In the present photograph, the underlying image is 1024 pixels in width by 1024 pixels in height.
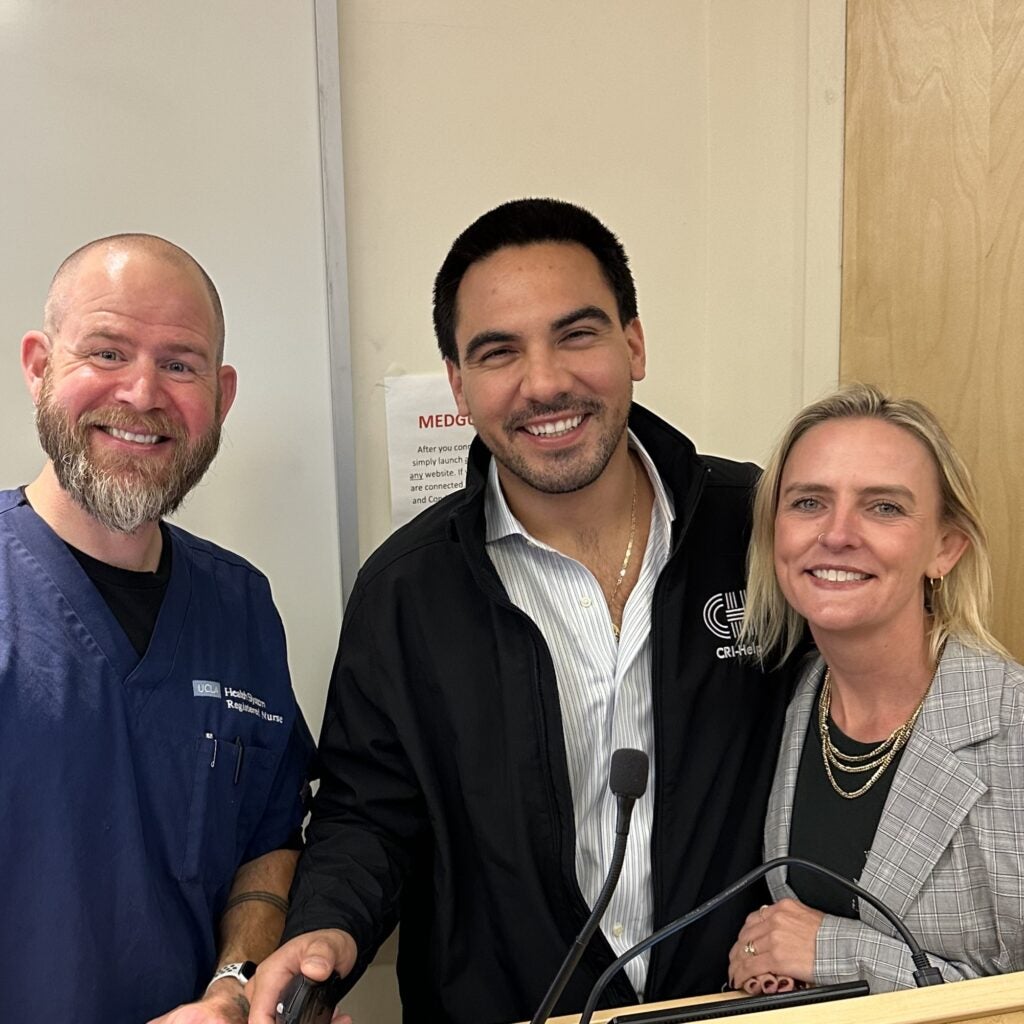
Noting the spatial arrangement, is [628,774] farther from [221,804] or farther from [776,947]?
[221,804]

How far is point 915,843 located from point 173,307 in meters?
1.15

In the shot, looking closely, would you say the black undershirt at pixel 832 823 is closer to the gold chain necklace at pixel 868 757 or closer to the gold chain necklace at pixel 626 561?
the gold chain necklace at pixel 868 757

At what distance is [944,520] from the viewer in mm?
1403

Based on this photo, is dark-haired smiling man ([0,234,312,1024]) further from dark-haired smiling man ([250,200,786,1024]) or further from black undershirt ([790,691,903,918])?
black undershirt ([790,691,903,918])

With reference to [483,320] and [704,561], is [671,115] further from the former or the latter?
[704,561]

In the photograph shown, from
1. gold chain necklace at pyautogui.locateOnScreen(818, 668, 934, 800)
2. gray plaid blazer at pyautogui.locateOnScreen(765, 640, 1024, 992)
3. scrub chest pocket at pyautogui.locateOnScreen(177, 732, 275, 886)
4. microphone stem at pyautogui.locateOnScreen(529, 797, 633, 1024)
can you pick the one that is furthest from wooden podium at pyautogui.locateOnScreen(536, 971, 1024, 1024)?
scrub chest pocket at pyautogui.locateOnScreen(177, 732, 275, 886)

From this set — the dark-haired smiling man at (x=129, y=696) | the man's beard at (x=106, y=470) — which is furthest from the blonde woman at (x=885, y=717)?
the man's beard at (x=106, y=470)

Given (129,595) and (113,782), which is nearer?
(113,782)

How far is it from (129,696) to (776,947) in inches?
33.9

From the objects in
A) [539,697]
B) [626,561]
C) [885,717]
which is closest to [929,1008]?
[885,717]

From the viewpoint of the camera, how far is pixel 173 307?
55.4 inches

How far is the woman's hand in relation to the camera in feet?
4.21

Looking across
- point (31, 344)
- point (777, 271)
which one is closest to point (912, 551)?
point (777, 271)

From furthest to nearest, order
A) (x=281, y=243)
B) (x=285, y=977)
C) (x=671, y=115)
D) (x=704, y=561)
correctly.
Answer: (x=671, y=115) < (x=281, y=243) < (x=704, y=561) < (x=285, y=977)
